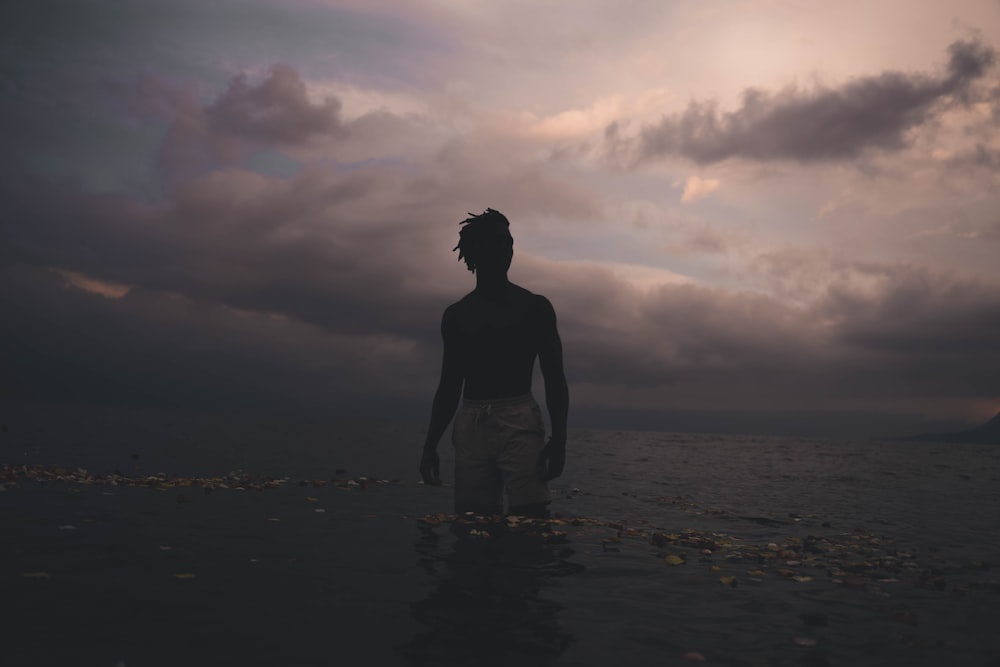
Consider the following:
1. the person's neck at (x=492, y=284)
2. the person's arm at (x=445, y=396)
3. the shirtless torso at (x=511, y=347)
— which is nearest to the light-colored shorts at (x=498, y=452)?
the shirtless torso at (x=511, y=347)

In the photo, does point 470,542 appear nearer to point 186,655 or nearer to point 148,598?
point 148,598

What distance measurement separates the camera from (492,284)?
9.33m

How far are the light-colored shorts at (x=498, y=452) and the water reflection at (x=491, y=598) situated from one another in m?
0.71

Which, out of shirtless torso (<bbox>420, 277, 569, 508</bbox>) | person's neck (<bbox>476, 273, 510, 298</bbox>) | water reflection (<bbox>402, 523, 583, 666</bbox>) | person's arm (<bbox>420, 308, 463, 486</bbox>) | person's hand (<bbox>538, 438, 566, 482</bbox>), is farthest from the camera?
person's arm (<bbox>420, 308, 463, 486</bbox>)

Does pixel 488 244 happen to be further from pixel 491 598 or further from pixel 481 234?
pixel 491 598

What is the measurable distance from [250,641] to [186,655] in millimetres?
540

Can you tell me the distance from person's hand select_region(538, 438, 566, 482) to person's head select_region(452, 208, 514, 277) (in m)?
2.42

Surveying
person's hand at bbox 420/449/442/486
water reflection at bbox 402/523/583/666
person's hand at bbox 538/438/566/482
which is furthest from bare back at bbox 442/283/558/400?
water reflection at bbox 402/523/583/666

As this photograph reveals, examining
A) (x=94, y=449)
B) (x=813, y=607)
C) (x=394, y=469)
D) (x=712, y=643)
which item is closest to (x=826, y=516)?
(x=813, y=607)

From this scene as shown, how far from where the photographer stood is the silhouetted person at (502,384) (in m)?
9.15

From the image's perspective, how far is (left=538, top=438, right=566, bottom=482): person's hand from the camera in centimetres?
905

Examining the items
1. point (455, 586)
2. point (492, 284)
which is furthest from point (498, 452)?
point (492, 284)

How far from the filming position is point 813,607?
Result: 7.72 m

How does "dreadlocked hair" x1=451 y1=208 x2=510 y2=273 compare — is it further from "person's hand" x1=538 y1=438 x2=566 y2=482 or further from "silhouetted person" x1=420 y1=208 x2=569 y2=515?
"person's hand" x1=538 y1=438 x2=566 y2=482
